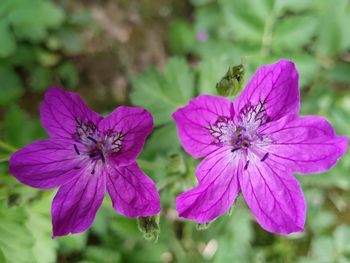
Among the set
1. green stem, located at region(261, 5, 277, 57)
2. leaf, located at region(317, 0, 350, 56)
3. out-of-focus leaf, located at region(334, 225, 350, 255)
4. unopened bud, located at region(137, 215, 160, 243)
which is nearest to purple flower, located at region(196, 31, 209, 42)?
leaf, located at region(317, 0, 350, 56)

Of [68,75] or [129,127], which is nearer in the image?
[129,127]

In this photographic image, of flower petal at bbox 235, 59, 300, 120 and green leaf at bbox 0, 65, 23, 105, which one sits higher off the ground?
flower petal at bbox 235, 59, 300, 120

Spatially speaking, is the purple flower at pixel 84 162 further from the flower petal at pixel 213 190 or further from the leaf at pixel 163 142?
the leaf at pixel 163 142

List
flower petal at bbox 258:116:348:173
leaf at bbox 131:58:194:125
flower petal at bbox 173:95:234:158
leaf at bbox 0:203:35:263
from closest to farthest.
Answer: flower petal at bbox 173:95:234:158 → flower petal at bbox 258:116:348:173 → leaf at bbox 0:203:35:263 → leaf at bbox 131:58:194:125

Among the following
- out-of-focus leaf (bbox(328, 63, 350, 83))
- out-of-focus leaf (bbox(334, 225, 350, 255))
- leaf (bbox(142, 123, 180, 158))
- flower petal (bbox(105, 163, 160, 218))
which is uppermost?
flower petal (bbox(105, 163, 160, 218))

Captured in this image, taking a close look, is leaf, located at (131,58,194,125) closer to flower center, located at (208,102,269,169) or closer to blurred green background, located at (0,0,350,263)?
blurred green background, located at (0,0,350,263)

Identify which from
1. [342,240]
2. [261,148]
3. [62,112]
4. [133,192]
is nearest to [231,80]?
[261,148]

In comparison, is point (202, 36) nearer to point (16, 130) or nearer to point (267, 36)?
point (267, 36)
